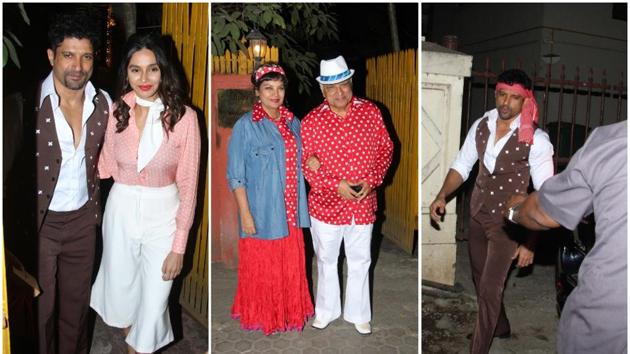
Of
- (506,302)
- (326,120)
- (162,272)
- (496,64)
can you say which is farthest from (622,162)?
(496,64)

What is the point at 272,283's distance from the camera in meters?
3.51

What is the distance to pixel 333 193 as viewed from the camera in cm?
342

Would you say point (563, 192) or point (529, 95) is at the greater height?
point (529, 95)

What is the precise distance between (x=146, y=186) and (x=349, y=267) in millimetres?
1545

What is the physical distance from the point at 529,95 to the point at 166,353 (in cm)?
281

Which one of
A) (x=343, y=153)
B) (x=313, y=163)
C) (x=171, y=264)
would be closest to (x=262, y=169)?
(x=313, y=163)

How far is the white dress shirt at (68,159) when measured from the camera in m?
2.49

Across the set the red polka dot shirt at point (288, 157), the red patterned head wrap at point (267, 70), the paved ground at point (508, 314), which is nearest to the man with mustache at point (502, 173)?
the paved ground at point (508, 314)

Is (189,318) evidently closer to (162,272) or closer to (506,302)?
(162,272)

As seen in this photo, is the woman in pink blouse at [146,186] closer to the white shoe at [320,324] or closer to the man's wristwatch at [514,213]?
the white shoe at [320,324]

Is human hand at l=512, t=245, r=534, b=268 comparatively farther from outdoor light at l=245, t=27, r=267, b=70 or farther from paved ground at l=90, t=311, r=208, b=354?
outdoor light at l=245, t=27, r=267, b=70

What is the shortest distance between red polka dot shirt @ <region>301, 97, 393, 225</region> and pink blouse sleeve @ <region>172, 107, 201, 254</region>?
886 mm

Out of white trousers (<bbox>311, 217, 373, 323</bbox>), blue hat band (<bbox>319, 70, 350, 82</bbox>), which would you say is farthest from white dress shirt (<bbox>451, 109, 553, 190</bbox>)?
blue hat band (<bbox>319, 70, 350, 82</bbox>)

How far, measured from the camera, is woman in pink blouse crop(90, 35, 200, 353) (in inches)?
103
